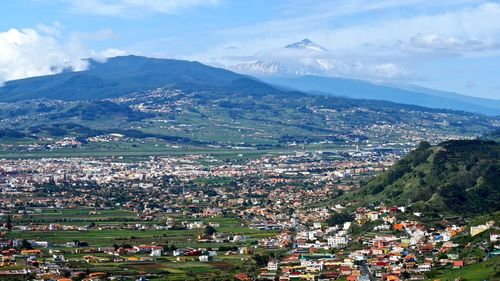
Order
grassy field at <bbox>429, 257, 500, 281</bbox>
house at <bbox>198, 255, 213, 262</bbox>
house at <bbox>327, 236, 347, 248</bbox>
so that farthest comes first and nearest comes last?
house at <bbox>327, 236, 347, 248</bbox>, house at <bbox>198, 255, 213, 262</bbox>, grassy field at <bbox>429, 257, 500, 281</bbox>

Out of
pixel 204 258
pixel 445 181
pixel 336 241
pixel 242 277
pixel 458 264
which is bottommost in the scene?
pixel 204 258

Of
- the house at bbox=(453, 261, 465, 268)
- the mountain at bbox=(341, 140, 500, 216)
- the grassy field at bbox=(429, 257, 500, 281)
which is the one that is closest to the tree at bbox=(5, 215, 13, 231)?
the mountain at bbox=(341, 140, 500, 216)

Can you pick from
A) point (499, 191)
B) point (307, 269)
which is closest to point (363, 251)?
point (307, 269)

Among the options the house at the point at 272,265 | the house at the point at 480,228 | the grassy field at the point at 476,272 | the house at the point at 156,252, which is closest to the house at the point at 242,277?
the house at the point at 272,265

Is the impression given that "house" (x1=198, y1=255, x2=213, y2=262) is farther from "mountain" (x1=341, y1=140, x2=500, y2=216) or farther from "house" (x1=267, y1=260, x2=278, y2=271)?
"mountain" (x1=341, y1=140, x2=500, y2=216)

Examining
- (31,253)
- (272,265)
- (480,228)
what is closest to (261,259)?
(272,265)

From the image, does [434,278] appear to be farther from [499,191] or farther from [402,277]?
[499,191]

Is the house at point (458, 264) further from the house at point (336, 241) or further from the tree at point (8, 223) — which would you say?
the tree at point (8, 223)

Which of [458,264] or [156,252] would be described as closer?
[458,264]

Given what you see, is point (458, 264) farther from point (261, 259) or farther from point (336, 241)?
point (336, 241)
